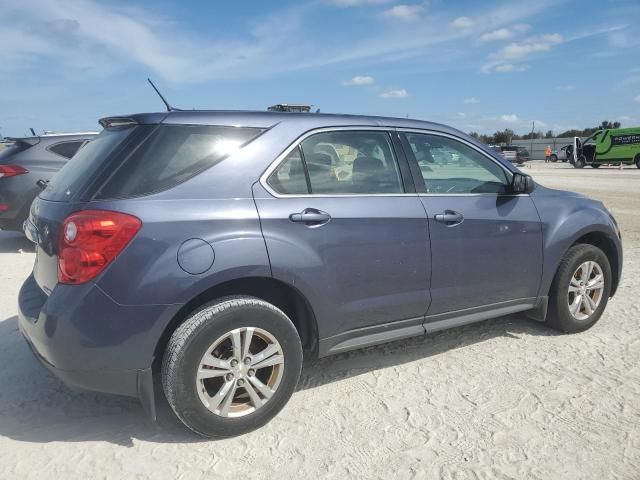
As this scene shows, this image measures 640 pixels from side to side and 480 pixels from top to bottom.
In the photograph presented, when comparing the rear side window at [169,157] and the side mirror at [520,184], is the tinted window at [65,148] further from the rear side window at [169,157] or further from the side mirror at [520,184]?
the side mirror at [520,184]

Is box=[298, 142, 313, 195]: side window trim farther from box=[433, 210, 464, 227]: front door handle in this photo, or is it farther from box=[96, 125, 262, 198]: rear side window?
box=[433, 210, 464, 227]: front door handle

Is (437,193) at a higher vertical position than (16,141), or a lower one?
lower

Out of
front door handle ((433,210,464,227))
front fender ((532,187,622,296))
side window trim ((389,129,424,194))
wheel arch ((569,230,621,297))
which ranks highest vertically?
side window trim ((389,129,424,194))

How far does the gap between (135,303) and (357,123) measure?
70.1 inches

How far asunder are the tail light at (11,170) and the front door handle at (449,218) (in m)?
6.27

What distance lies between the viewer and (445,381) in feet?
11.3

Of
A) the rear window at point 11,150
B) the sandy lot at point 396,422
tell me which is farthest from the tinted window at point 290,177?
the rear window at point 11,150

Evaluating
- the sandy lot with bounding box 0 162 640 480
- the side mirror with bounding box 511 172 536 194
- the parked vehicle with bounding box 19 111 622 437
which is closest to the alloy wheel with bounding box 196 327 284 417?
the parked vehicle with bounding box 19 111 622 437

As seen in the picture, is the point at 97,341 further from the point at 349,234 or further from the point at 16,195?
the point at 16,195

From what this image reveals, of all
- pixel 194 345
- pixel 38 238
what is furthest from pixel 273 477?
pixel 38 238

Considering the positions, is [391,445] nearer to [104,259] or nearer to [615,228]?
[104,259]

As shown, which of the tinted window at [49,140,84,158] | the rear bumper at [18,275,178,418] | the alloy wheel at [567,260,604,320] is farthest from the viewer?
the tinted window at [49,140,84,158]

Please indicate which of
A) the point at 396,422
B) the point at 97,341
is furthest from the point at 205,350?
the point at 396,422

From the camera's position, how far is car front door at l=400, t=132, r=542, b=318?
11.4ft
